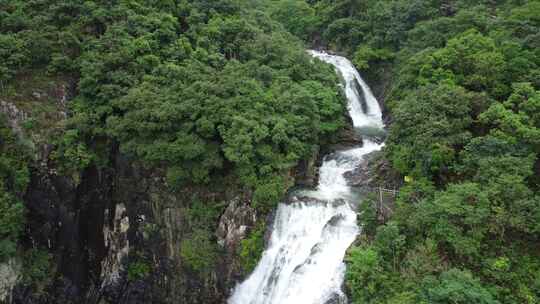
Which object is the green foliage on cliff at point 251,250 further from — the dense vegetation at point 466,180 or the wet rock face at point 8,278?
the wet rock face at point 8,278

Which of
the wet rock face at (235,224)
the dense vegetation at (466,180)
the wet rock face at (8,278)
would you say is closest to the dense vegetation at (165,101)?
the wet rock face at (235,224)

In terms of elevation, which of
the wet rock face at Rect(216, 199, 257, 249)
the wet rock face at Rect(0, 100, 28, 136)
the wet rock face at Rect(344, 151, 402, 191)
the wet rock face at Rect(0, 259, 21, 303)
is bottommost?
the wet rock face at Rect(0, 259, 21, 303)

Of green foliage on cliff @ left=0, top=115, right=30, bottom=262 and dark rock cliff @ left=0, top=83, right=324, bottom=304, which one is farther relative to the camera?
dark rock cliff @ left=0, top=83, right=324, bottom=304

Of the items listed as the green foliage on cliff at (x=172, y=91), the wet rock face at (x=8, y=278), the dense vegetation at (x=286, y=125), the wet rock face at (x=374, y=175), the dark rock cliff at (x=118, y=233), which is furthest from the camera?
the wet rock face at (x=374, y=175)

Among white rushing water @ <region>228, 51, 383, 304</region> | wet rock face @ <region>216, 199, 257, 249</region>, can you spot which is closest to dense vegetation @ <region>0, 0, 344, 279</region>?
wet rock face @ <region>216, 199, 257, 249</region>

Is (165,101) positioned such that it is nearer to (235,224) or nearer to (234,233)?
(235,224)

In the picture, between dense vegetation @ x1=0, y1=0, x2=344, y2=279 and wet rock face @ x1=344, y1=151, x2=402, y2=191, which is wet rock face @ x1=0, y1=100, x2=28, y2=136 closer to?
dense vegetation @ x1=0, y1=0, x2=344, y2=279

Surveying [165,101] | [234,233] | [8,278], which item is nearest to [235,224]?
[234,233]

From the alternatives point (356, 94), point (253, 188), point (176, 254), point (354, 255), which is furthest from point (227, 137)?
point (356, 94)
